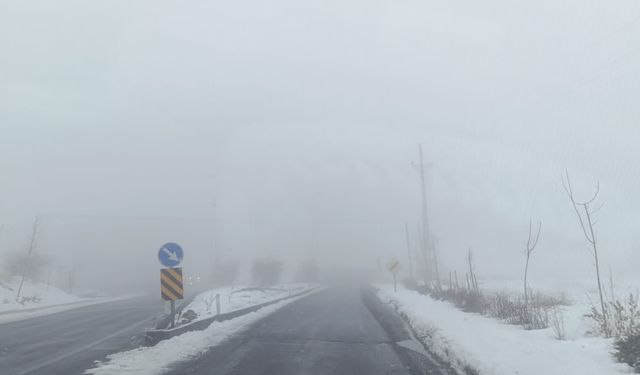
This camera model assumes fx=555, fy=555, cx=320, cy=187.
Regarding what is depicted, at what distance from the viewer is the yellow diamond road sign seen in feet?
52.4

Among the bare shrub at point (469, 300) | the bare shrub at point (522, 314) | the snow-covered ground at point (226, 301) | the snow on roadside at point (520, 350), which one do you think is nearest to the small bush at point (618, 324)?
the snow on roadside at point (520, 350)

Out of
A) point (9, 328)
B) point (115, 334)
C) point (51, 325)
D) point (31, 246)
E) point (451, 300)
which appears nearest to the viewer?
point (115, 334)

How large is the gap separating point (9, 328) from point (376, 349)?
13884 millimetres

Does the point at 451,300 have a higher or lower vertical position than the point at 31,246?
lower

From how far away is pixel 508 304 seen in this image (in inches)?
711

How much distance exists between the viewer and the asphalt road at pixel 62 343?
37.1 ft

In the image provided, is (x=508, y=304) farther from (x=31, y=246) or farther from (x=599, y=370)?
(x=31, y=246)

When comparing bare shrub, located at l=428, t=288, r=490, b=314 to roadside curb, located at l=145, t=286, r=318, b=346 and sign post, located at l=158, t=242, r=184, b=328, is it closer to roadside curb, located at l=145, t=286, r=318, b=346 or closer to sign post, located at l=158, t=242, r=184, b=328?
roadside curb, located at l=145, t=286, r=318, b=346

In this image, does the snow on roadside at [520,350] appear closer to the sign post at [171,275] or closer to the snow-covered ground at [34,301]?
the sign post at [171,275]

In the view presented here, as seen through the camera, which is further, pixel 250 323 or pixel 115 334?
pixel 250 323

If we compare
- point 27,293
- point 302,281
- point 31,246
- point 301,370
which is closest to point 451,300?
point 301,370

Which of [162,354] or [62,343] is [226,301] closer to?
[62,343]

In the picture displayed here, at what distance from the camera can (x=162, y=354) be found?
12406 millimetres

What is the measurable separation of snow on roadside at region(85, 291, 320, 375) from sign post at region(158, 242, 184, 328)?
1.17 m
